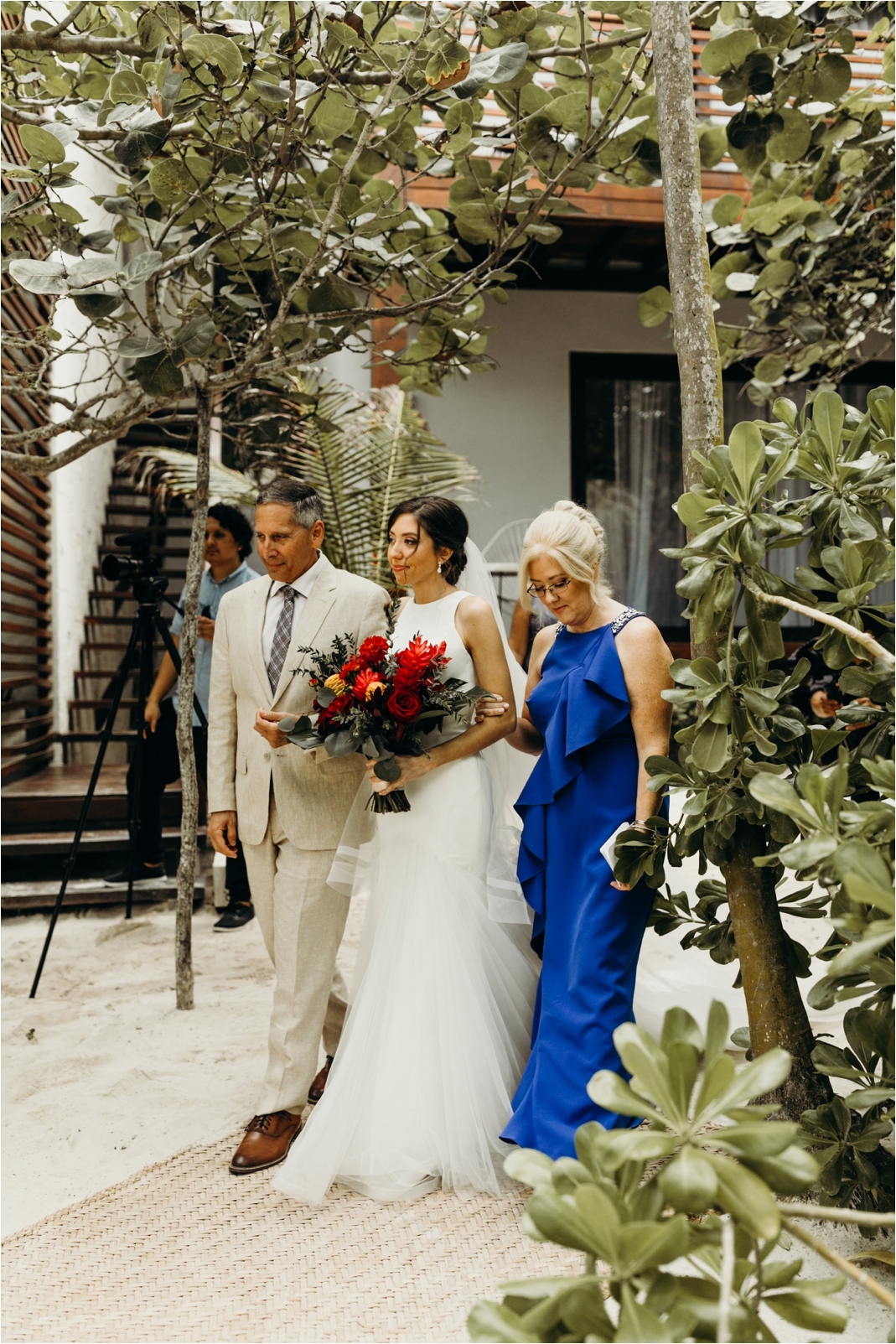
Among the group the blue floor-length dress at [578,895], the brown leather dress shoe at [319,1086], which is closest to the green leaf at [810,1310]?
the blue floor-length dress at [578,895]

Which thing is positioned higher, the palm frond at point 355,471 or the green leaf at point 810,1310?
the palm frond at point 355,471

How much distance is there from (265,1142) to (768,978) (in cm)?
146

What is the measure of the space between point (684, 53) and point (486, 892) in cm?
235

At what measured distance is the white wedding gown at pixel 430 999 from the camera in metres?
2.67

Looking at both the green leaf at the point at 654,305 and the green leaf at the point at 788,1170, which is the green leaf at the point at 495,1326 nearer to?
the green leaf at the point at 788,1170

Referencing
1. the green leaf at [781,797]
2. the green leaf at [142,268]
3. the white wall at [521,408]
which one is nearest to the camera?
the green leaf at [781,797]

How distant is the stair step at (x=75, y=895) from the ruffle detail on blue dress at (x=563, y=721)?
9.83 feet

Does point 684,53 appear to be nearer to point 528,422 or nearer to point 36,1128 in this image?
point 36,1128

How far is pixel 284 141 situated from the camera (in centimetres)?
303

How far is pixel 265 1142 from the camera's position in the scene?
9.27 ft

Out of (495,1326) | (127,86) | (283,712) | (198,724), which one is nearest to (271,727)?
→ (283,712)

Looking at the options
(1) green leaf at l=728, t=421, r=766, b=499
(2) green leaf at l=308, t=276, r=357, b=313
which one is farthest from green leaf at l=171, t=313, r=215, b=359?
(1) green leaf at l=728, t=421, r=766, b=499

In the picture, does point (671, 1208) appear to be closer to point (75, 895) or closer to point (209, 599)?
point (209, 599)

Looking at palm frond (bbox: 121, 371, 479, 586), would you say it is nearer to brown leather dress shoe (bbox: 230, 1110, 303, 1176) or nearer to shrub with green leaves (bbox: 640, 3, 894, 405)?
shrub with green leaves (bbox: 640, 3, 894, 405)
